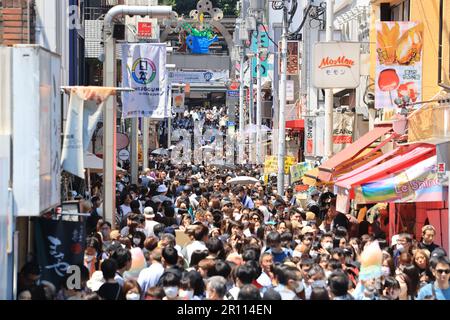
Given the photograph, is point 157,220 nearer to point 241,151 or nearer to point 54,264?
point 54,264

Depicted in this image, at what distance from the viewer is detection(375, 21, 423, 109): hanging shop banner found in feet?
66.6

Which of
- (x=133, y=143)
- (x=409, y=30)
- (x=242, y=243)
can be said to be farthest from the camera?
(x=133, y=143)

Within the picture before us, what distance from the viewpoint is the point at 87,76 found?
33.8 metres

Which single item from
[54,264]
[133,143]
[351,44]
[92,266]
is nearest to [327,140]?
[351,44]

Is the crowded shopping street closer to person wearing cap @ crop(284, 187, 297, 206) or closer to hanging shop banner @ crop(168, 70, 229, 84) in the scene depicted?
person wearing cap @ crop(284, 187, 297, 206)

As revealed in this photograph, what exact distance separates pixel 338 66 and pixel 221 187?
270 inches

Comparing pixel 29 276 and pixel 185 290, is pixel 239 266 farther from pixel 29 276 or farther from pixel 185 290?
pixel 29 276

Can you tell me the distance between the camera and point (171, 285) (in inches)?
376

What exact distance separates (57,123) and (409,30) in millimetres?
11540

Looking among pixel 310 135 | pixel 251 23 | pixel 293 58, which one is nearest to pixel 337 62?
pixel 310 135

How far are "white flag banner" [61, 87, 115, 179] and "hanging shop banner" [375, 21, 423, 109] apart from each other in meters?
9.12

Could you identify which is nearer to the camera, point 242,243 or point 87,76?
point 242,243

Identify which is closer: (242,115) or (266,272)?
(266,272)

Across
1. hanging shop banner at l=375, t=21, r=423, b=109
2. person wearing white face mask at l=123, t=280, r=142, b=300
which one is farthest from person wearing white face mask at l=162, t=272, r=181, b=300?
hanging shop banner at l=375, t=21, r=423, b=109
